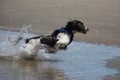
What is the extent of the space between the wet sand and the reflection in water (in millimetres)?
3340

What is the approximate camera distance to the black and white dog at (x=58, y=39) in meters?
7.99

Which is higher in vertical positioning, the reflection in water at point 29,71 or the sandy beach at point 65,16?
the sandy beach at point 65,16

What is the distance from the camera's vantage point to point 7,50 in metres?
9.13

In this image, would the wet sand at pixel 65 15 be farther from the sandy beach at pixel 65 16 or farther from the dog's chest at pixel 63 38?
the dog's chest at pixel 63 38

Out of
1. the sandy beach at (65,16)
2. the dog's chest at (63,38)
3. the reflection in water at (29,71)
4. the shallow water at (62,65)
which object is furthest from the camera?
the sandy beach at (65,16)

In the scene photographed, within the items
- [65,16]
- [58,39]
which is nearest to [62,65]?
[58,39]

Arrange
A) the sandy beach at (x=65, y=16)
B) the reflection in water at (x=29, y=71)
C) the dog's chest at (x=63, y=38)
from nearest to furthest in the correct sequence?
the reflection in water at (x=29, y=71)
the dog's chest at (x=63, y=38)
the sandy beach at (x=65, y=16)

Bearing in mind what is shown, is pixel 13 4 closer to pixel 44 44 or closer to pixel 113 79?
pixel 44 44

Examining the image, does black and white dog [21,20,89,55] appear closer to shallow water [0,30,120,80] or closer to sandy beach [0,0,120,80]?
shallow water [0,30,120,80]

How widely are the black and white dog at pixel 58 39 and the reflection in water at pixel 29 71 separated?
9.9 inches

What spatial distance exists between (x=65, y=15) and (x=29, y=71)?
8.16 meters

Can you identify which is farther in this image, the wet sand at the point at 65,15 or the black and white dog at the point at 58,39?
the wet sand at the point at 65,15

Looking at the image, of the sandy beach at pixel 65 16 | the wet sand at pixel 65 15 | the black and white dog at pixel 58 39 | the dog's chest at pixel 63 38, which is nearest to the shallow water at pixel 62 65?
the black and white dog at pixel 58 39

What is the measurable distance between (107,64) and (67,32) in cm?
92
